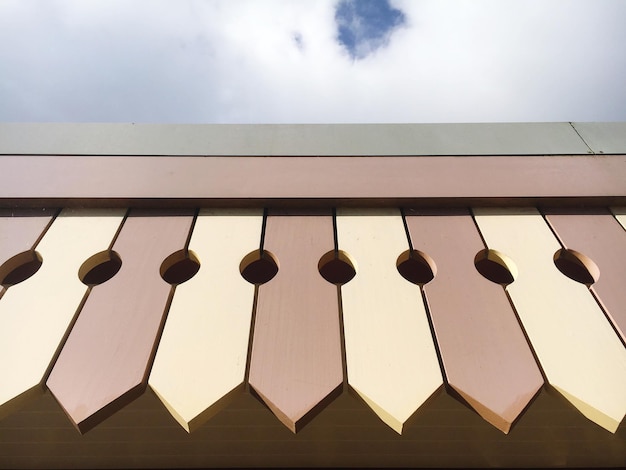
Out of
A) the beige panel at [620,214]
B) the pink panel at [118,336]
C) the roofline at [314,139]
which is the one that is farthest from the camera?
the roofline at [314,139]

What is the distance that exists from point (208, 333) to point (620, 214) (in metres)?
1.42

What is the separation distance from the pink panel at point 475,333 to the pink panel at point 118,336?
0.74 meters

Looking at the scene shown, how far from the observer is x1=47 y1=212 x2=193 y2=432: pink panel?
856mm

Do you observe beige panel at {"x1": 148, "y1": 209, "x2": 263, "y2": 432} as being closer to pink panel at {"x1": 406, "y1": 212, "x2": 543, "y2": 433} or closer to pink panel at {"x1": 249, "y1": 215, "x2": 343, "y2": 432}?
pink panel at {"x1": 249, "y1": 215, "x2": 343, "y2": 432}

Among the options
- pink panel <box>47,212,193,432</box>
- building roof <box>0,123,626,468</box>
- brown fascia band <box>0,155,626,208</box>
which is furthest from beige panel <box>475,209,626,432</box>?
pink panel <box>47,212,193,432</box>

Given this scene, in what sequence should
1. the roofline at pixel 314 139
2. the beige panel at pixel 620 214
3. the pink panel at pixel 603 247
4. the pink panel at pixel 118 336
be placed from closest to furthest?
the pink panel at pixel 118 336, the pink panel at pixel 603 247, the beige panel at pixel 620 214, the roofline at pixel 314 139

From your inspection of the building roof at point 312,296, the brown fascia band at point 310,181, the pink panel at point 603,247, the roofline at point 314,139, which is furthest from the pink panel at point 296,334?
the pink panel at point 603,247

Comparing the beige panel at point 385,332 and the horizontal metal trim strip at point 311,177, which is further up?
the horizontal metal trim strip at point 311,177

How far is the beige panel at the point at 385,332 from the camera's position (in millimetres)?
862

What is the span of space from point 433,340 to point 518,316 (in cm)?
26

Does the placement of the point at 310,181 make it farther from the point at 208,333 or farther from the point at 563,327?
the point at 563,327

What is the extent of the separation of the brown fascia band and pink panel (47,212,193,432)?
0.21m

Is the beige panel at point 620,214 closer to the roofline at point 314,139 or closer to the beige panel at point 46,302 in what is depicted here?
the roofline at point 314,139

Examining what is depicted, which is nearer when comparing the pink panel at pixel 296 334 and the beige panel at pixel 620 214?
the pink panel at pixel 296 334
